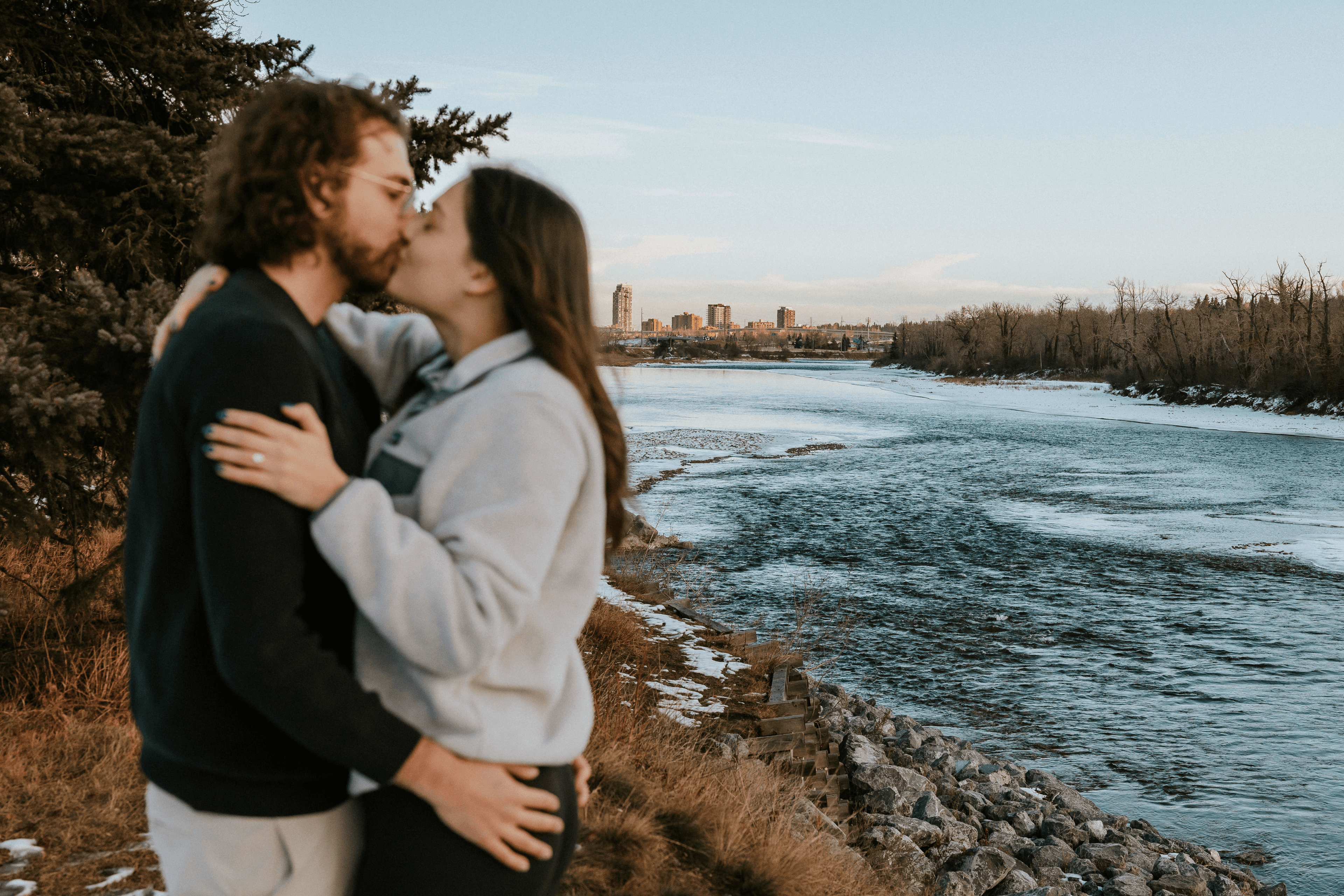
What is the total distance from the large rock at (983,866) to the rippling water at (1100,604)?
62.7 inches

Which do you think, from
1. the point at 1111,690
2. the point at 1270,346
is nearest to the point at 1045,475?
the point at 1111,690

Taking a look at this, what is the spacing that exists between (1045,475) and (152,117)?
21204 millimetres

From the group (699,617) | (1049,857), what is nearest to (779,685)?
(699,617)

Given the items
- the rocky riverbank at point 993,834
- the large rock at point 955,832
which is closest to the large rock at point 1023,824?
the rocky riverbank at point 993,834

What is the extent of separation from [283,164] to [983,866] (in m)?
5.63

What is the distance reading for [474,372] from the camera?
1.43m

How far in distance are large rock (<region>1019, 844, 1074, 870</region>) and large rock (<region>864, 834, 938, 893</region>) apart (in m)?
0.75

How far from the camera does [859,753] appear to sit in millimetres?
6828

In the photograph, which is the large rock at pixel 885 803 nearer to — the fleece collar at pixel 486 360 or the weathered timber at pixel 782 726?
the weathered timber at pixel 782 726

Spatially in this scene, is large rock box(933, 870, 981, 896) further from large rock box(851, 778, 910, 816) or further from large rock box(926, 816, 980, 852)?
large rock box(851, 778, 910, 816)

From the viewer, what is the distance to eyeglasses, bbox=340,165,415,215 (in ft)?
4.73

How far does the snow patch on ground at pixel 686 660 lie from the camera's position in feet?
21.6

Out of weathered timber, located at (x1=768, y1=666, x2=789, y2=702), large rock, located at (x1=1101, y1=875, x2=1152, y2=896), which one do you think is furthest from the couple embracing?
weathered timber, located at (x1=768, y1=666, x2=789, y2=702)

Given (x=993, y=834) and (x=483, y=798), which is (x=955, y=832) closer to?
(x=993, y=834)
